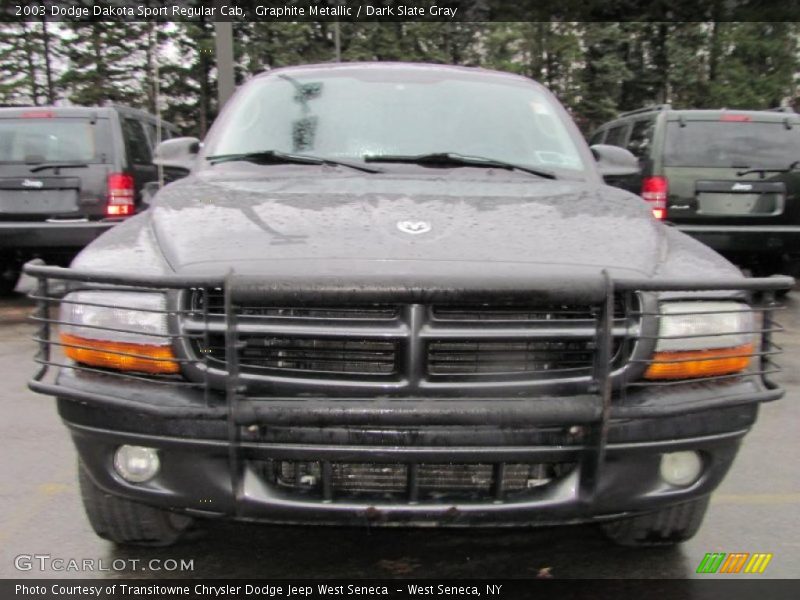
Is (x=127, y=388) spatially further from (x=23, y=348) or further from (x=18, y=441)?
(x=23, y=348)

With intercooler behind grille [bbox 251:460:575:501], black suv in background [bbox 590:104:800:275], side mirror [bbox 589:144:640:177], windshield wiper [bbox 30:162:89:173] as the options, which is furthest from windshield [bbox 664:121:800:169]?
intercooler behind grille [bbox 251:460:575:501]

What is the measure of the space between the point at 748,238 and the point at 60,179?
256 inches

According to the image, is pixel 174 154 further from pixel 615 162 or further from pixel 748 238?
pixel 748 238

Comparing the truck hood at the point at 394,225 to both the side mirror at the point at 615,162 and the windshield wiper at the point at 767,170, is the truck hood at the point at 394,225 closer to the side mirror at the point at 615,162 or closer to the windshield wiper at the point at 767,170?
the side mirror at the point at 615,162

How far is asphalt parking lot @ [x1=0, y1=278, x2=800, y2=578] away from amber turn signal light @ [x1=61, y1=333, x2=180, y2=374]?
0.89 m

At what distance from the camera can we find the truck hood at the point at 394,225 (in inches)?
98.6

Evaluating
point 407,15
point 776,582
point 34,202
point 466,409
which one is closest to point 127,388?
point 466,409

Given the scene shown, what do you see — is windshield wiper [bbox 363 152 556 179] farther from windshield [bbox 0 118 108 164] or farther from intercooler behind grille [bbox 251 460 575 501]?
windshield [bbox 0 118 108 164]

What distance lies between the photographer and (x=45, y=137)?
27.3ft

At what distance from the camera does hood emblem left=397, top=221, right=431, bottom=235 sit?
268cm

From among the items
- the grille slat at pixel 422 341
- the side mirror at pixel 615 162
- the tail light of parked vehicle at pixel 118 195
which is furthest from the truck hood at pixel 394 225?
the tail light of parked vehicle at pixel 118 195

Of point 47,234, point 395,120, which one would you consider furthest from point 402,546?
point 47,234

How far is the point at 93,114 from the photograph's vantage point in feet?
27.6

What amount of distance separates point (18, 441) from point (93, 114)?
4.83 metres
